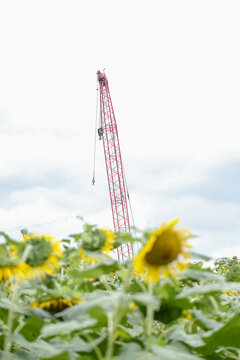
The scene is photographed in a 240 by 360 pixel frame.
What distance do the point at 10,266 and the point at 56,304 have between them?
0.19m

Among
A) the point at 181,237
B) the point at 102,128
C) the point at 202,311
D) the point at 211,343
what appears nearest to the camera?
the point at 181,237

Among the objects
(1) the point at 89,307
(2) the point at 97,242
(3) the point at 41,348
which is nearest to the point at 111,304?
(1) the point at 89,307

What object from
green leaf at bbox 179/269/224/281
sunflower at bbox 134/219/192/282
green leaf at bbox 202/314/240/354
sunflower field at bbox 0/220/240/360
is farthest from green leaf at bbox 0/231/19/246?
green leaf at bbox 202/314/240/354

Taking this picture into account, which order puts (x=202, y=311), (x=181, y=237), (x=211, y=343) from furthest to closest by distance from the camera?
(x=202, y=311), (x=211, y=343), (x=181, y=237)

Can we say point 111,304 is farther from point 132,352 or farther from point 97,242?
point 97,242

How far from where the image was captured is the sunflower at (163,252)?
144 cm

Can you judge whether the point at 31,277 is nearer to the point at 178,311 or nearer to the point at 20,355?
the point at 20,355

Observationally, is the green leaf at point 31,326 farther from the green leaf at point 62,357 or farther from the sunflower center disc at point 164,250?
the sunflower center disc at point 164,250

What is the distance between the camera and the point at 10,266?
5.37 feet

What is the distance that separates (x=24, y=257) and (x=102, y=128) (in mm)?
37453

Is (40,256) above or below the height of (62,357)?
above

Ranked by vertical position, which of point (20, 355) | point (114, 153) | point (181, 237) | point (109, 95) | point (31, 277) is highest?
point (109, 95)

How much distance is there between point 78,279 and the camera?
5.09 ft

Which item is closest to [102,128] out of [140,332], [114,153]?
[114,153]
